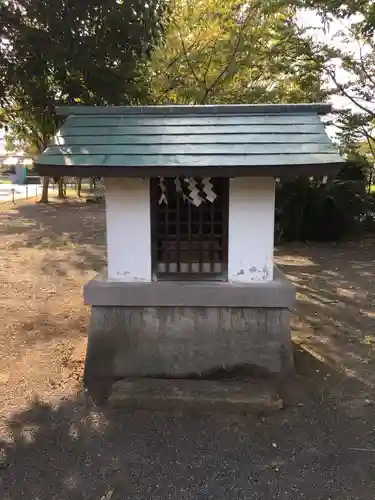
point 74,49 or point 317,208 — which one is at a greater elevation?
point 74,49

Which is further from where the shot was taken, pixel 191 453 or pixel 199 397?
pixel 199 397

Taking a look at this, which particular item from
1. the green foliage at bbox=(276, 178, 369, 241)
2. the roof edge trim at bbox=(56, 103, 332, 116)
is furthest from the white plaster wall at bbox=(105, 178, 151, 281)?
the green foliage at bbox=(276, 178, 369, 241)

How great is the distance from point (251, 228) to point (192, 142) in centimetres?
108

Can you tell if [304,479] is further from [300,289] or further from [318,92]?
[318,92]

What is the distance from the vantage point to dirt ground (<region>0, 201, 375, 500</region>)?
351 centimetres

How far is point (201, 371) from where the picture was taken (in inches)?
203

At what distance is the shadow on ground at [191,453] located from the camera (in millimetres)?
3469

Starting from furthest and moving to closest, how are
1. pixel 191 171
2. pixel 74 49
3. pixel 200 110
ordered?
pixel 74 49 < pixel 200 110 < pixel 191 171

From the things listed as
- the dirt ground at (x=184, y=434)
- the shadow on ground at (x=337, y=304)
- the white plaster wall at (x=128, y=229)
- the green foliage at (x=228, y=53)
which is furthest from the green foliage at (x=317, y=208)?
the white plaster wall at (x=128, y=229)

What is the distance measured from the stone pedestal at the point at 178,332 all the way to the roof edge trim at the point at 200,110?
1.90 m

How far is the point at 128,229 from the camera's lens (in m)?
4.93

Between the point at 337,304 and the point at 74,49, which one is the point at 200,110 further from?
the point at 337,304

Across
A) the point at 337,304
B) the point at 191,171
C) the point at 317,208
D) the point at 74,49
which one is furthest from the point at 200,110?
the point at 317,208

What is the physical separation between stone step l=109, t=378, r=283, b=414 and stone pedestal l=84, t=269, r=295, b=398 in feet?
1.02
